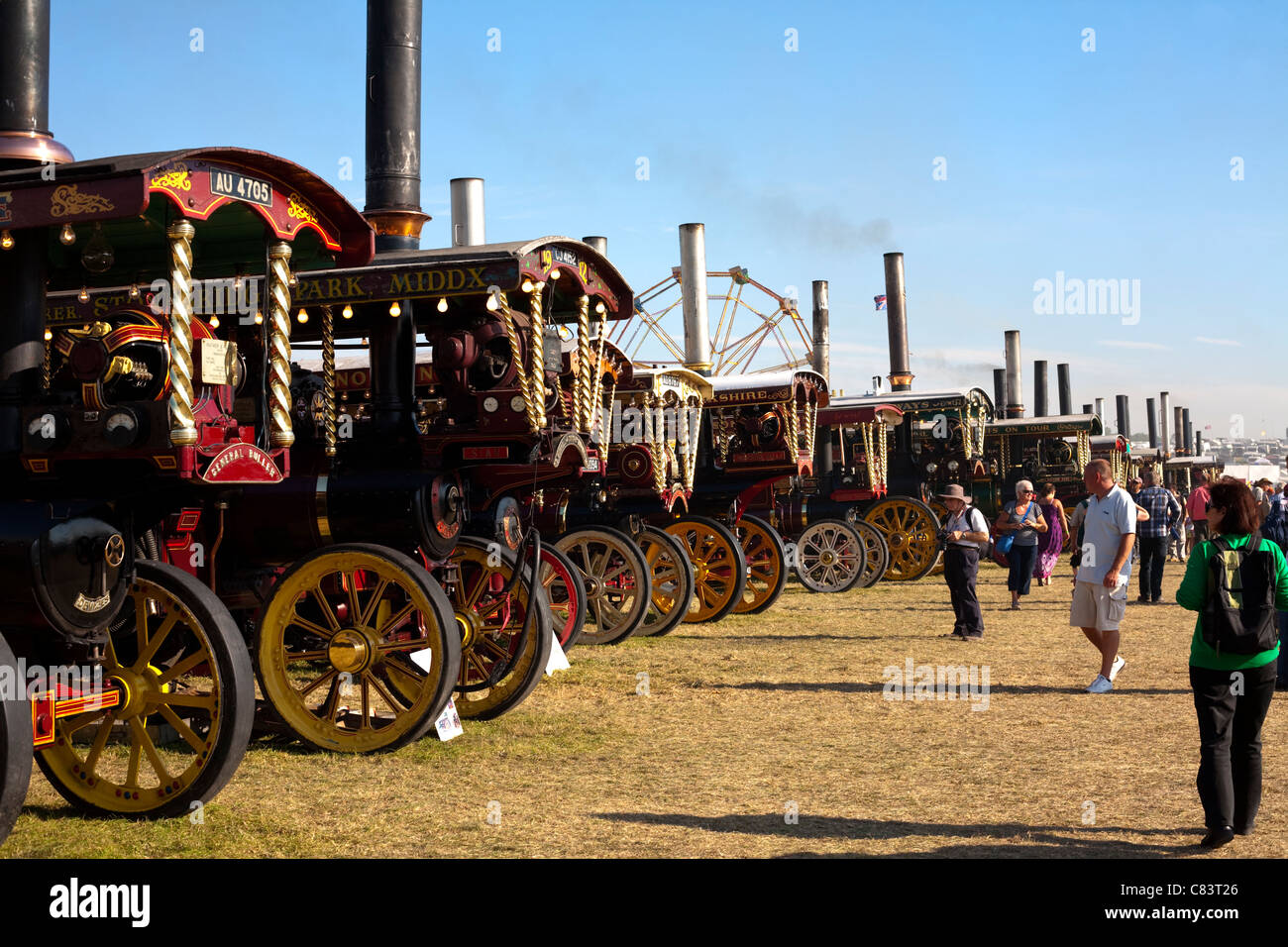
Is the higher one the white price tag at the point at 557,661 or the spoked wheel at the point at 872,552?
the spoked wheel at the point at 872,552

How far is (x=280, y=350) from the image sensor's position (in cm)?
570

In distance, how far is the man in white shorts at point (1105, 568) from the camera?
8375 millimetres

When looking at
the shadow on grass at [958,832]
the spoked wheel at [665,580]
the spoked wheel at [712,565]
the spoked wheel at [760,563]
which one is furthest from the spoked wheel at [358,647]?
the spoked wheel at [760,563]

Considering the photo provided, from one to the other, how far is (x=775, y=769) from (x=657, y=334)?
29600 millimetres

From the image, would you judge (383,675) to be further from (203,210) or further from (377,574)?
(203,210)

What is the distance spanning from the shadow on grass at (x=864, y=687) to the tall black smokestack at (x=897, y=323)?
23.2 meters

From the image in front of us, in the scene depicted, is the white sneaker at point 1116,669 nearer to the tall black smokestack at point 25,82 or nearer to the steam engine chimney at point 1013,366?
the tall black smokestack at point 25,82

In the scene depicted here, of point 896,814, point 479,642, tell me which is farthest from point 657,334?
point 896,814

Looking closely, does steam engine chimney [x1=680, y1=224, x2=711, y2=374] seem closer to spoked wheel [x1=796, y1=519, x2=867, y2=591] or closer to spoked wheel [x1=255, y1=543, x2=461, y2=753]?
spoked wheel [x1=796, y1=519, x2=867, y2=591]

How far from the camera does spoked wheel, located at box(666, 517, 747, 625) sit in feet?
42.7

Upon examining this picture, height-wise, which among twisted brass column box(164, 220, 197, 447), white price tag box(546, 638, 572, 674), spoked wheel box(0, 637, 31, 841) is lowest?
white price tag box(546, 638, 572, 674)

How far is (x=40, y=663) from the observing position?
5.02 metres

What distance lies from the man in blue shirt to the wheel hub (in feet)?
36.5

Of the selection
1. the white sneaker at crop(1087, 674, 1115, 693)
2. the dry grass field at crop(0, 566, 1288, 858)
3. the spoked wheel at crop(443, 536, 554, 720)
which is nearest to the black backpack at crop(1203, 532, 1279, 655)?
the dry grass field at crop(0, 566, 1288, 858)
